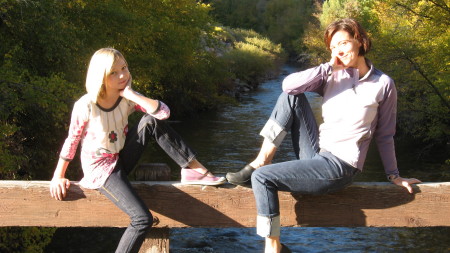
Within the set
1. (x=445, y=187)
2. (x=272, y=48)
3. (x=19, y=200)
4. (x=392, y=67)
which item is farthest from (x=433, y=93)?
(x=272, y=48)

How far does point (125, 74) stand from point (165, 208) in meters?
0.76

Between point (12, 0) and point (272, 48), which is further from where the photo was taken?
point (272, 48)

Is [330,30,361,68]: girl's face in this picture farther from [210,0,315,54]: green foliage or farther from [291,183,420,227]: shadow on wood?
[210,0,315,54]: green foliage

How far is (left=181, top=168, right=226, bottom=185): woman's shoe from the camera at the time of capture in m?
2.84

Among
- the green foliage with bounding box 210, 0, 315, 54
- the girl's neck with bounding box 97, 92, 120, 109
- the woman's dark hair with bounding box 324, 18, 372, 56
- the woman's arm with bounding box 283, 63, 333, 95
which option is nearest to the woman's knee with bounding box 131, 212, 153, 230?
the girl's neck with bounding box 97, 92, 120, 109

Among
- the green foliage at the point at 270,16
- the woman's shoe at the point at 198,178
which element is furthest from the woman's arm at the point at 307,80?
the green foliage at the point at 270,16

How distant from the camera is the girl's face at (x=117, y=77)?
2.87 metres

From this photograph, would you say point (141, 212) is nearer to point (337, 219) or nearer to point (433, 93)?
point (337, 219)

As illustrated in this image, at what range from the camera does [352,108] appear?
285cm

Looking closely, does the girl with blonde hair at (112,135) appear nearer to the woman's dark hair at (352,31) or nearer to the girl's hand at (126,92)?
the girl's hand at (126,92)

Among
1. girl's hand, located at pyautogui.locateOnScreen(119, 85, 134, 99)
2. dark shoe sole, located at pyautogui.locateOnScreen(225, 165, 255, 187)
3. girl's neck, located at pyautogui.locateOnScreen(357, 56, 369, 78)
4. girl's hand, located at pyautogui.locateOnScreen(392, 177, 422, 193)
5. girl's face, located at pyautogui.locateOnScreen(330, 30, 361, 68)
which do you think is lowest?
dark shoe sole, located at pyautogui.locateOnScreen(225, 165, 255, 187)

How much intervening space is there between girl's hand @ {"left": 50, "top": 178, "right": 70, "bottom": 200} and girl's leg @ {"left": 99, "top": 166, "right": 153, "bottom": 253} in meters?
0.22

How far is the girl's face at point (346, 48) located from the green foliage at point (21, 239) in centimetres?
608

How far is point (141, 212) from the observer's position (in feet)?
8.83
